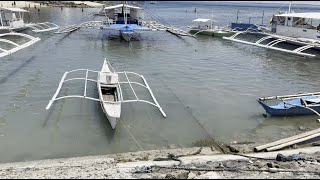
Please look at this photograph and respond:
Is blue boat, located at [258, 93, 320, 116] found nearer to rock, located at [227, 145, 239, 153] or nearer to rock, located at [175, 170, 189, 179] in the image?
rock, located at [227, 145, 239, 153]

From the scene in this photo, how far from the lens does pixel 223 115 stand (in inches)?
536

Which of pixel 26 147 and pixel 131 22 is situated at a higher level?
pixel 131 22

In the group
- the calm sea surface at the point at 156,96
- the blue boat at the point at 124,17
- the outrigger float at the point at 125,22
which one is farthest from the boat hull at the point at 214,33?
the calm sea surface at the point at 156,96

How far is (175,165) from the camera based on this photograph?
872cm

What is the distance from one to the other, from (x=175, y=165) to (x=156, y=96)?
7.39m

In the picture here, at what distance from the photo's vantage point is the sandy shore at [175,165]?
25.3 feet

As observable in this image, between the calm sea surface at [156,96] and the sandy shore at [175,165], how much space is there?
3.01ft

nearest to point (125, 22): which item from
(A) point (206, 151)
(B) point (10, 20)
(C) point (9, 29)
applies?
(C) point (9, 29)

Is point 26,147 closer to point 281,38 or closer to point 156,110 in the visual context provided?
point 156,110

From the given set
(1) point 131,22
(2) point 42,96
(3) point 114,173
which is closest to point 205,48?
(1) point 131,22

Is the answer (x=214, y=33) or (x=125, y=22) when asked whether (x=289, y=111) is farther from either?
(x=214, y=33)

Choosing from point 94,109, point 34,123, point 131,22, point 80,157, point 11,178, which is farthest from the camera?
point 131,22

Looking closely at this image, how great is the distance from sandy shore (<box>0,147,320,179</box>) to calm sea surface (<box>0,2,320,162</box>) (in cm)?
92

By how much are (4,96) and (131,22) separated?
72.5ft
